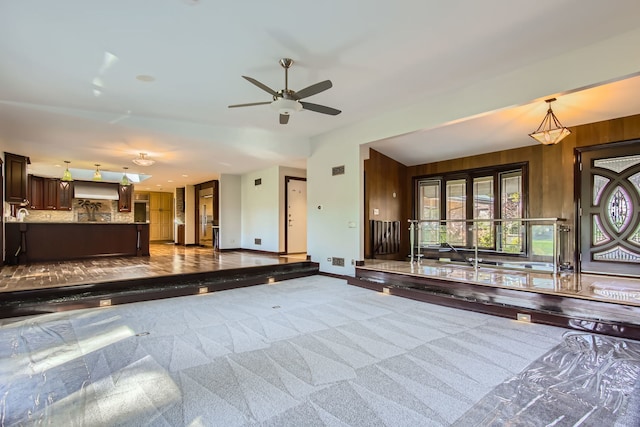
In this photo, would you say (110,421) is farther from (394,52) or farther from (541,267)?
(541,267)

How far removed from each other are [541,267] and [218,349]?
6267 mm

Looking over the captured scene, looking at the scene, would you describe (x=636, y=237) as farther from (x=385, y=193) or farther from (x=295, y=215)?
(x=295, y=215)

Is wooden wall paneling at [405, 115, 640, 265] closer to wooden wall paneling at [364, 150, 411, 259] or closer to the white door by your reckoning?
wooden wall paneling at [364, 150, 411, 259]

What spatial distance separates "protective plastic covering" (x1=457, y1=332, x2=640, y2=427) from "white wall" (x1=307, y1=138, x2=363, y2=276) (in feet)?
13.4

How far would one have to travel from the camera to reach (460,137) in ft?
22.0

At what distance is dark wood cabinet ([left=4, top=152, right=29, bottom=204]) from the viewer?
23.2 feet

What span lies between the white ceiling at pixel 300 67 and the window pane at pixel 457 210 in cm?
138

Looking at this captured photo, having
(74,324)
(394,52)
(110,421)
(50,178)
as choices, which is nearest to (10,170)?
(50,178)

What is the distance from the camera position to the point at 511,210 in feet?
23.3

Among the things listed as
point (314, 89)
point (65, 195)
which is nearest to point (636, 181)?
point (314, 89)

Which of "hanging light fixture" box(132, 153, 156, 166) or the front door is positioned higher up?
"hanging light fixture" box(132, 153, 156, 166)

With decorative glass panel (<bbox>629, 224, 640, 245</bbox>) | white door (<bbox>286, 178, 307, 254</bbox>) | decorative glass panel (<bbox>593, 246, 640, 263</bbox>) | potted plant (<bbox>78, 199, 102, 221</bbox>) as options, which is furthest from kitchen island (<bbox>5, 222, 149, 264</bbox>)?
decorative glass panel (<bbox>629, 224, 640, 245</bbox>)

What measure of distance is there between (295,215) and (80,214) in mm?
8063

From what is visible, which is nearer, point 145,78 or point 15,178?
point 145,78
